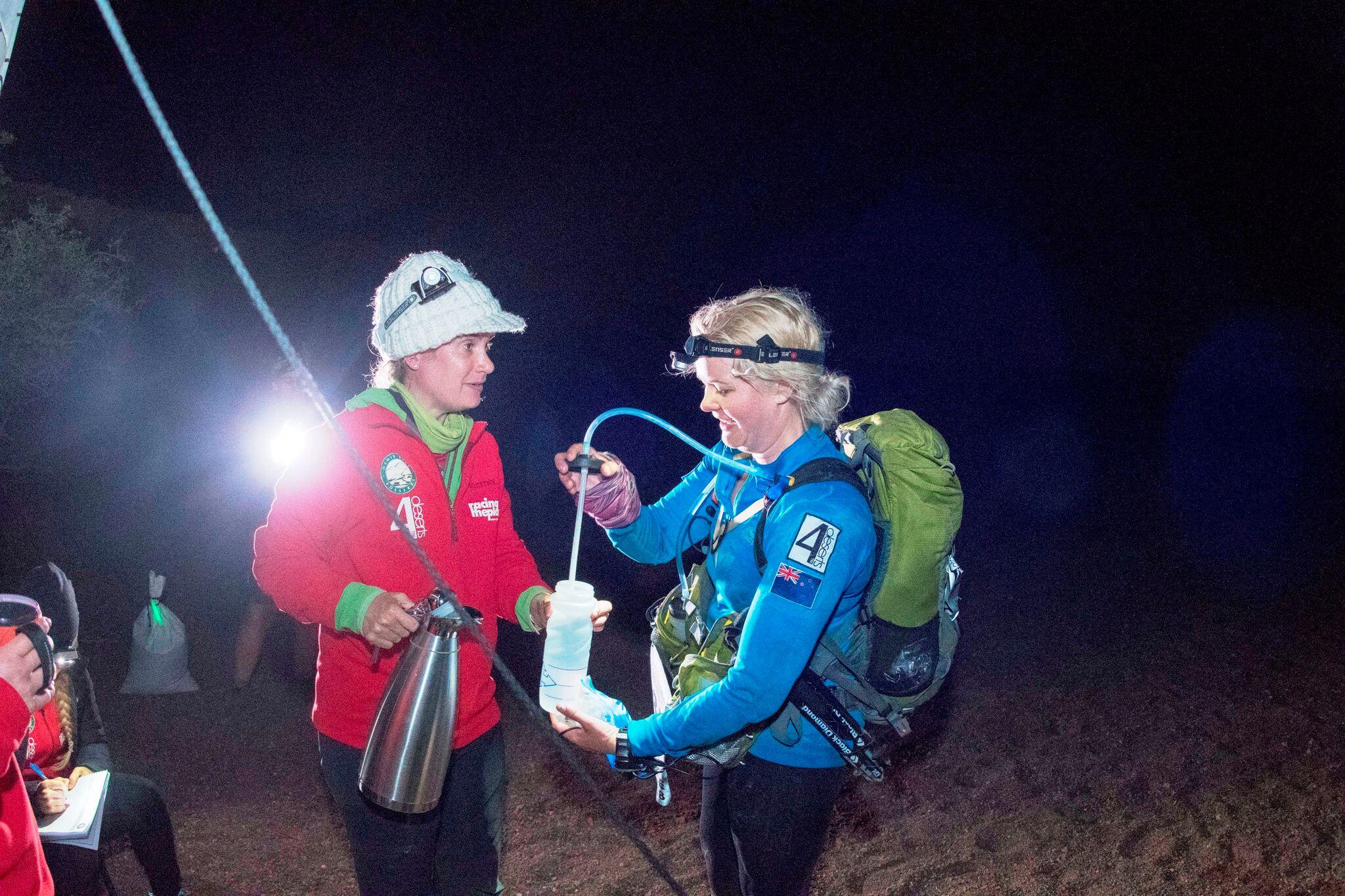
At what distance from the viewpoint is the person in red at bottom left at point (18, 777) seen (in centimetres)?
162

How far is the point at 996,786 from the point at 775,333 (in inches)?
152

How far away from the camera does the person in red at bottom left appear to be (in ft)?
5.32

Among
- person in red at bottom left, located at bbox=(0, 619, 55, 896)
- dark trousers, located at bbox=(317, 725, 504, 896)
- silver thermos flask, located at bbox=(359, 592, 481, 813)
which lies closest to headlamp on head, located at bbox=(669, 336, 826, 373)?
silver thermos flask, located at bbox=(359, 592, 481, 813)

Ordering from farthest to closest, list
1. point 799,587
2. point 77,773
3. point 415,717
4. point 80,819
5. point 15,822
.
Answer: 1. point 77,773
2. point 80,819
3. point 415,717
4. point 799,587
5. point 15,822

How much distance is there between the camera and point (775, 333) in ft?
7.17

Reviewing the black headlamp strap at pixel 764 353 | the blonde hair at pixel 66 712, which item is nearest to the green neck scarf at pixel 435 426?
the black headlamp strap at pixel 764 353

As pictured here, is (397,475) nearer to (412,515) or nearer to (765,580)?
(412,515)

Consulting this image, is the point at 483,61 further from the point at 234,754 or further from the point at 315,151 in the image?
the point at 234,754

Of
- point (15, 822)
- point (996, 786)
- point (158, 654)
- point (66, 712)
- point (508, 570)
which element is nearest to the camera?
point (15, 822)

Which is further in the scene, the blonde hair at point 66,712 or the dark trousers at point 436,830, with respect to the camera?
the blonde hair at point 66,712

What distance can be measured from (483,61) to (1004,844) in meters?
26.8

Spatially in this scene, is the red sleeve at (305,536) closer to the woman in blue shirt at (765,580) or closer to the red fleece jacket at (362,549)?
the red fleece jacket at (362,549)

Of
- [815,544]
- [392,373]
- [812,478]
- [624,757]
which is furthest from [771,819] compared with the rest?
[392,373]

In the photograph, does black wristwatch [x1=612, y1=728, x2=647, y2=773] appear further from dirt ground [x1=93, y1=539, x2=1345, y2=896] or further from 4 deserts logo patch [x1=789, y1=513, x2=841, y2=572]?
dirt ground [x1=93, y1=539, x2=1345, y2=896]
